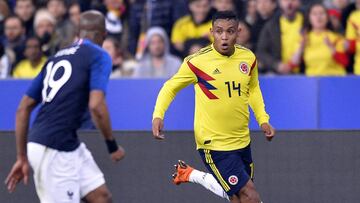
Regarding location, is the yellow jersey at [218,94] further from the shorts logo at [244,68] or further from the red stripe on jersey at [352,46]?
the red stripe on jersey at [352,46]

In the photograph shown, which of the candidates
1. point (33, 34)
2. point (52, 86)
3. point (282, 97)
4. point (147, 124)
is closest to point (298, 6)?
point (282, 97)

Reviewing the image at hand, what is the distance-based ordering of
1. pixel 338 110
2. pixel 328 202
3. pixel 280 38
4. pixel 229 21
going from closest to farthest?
pixel 229 21 → pixel 328 202 → pixel 338 110 → pixel 280 38

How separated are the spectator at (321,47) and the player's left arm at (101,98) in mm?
5910

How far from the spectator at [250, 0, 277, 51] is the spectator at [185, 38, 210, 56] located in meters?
0.58

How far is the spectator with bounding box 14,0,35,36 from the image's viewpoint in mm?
14508

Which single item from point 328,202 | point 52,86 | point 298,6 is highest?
point 52,86

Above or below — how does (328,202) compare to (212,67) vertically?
below

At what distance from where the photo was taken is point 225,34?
884cm

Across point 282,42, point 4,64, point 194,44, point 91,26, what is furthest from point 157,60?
point 91,26

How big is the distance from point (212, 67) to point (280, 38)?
461cm

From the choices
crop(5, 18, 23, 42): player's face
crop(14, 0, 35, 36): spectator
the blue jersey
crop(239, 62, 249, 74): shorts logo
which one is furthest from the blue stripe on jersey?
crop(14, 0, 35, 36): spectator

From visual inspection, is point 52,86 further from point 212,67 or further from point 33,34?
point 33,34

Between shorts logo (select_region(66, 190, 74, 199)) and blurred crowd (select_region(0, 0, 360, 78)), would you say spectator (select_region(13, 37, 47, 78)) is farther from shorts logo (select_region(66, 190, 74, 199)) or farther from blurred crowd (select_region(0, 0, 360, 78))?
shorts logo (select_region(66, 190, 74, 199))

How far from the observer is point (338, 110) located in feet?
40.8
